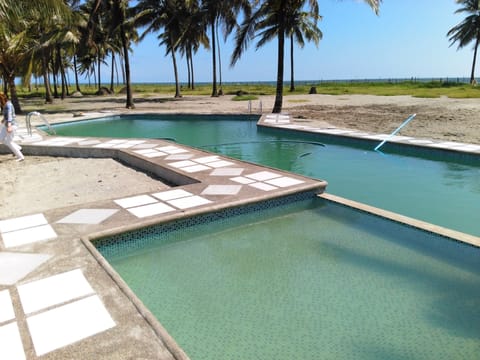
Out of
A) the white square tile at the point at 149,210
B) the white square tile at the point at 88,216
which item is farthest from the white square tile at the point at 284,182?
the white square tile at the point at 88,216

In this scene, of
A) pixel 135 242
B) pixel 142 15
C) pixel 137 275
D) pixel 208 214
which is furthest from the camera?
pixel 142 15

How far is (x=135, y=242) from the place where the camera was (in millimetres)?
3857

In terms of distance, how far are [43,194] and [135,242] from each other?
100 inches

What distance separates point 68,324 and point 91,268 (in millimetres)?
689

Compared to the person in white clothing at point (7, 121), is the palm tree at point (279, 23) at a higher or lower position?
higher

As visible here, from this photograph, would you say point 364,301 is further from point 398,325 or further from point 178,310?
point 178,310

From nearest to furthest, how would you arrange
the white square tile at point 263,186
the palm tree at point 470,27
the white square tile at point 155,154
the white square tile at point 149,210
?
the white square tile at point 149,210 < the white square tile at point 263,186 < the white square tile at point 155,154 < the palm tree at point 470,27

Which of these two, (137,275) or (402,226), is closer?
(137,275)

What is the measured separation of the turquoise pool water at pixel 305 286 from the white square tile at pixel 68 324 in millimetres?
548

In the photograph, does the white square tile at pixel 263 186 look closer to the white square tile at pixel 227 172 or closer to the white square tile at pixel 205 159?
the white square tile at pixel 227 172

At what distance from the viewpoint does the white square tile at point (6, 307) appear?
2.36 meters

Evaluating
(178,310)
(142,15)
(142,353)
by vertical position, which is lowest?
(178,310)

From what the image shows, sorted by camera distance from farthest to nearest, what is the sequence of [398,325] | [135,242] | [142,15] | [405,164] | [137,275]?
[142,15], [405,164], [135,242], [137,275], [398,325]

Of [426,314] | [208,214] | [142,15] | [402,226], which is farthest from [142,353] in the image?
[142,15]
